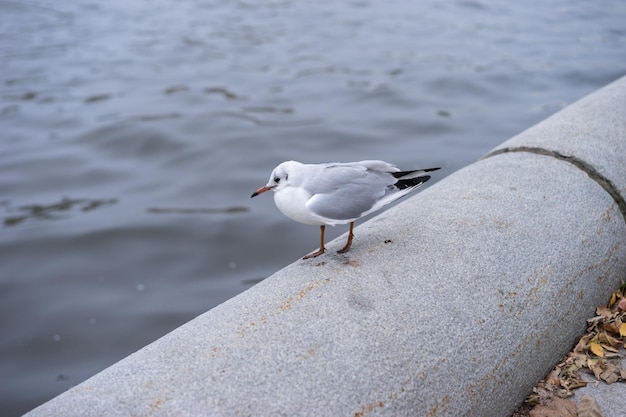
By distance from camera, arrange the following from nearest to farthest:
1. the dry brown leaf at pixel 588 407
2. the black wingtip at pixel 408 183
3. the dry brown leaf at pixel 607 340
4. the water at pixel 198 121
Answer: the dry brown leaf at pixel 588 407 → the black wingtip at pixel 408 183 → the dry brown leaf at pixel 607 340 → the water at pixel 198 121

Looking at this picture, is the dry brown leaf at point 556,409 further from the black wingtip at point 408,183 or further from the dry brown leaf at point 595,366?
the black wingtip at point 408,183

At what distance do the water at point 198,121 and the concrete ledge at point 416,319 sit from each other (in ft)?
7.34

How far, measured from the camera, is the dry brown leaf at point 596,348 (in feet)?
9.38

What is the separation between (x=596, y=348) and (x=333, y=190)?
1.44 m

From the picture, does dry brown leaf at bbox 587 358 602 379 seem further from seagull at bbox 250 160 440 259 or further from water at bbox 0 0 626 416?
water at bbox 0 0 626 416

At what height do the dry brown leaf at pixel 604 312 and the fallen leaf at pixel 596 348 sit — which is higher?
the dry brown leaf at pixel 604 312

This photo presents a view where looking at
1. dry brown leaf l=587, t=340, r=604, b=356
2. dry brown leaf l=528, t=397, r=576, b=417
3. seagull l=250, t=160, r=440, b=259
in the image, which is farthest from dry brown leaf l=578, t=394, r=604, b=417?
seagull l=250, t=160, r=440, b=259

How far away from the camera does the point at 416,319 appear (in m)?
2.39

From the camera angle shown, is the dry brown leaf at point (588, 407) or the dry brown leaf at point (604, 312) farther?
the dry brown leaf at point (604, 312)

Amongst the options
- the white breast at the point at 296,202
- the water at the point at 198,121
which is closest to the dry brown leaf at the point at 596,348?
the white breast at the point at 296,202

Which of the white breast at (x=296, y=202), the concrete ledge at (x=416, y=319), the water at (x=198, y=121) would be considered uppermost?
the white breast at (x=296, y=202)

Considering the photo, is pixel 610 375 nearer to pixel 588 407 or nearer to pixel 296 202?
pixel 588 407

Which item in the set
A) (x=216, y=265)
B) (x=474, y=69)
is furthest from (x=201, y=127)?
(x=474, y=69)

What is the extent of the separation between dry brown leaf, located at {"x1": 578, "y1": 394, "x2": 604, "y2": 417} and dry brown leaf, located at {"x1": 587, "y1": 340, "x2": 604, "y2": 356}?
344mm
